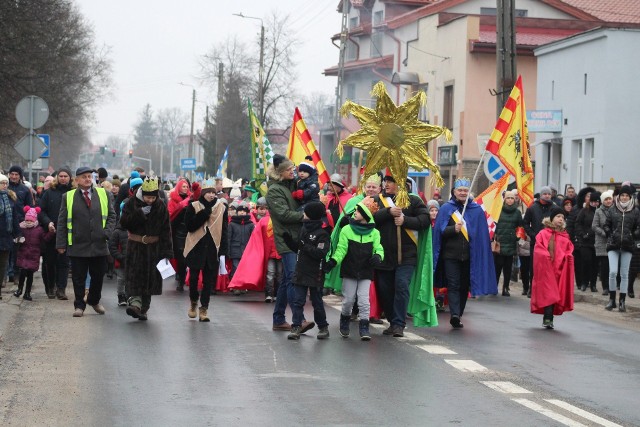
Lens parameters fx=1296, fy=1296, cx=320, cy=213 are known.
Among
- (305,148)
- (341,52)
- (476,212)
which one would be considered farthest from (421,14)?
(476,212)

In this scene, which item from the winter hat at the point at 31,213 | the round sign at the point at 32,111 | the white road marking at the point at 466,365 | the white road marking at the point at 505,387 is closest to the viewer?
the white road marking at the point at 505,387

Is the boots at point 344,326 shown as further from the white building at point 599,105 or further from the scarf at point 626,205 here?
the white building at point 599,105

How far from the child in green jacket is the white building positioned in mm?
21193

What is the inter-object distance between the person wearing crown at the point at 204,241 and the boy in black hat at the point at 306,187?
4.70 ft

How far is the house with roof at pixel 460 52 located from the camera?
4675 centimetres

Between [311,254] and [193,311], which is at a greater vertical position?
[311,254]

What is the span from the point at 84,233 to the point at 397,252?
3.93 m

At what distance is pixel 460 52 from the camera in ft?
156

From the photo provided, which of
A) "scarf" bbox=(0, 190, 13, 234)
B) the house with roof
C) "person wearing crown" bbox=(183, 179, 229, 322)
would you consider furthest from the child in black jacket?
the house with roof

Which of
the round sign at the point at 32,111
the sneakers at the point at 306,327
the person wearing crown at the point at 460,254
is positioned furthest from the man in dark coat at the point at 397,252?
the round sign at the point at 32,111

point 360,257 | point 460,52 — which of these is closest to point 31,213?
point 360,257

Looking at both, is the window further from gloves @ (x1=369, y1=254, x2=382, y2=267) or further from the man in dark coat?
gloves @ (x1=369, y1=254, x2=382, y2=267)

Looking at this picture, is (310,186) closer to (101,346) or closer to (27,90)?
(101,346)

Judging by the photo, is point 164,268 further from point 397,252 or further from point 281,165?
point 397,252
